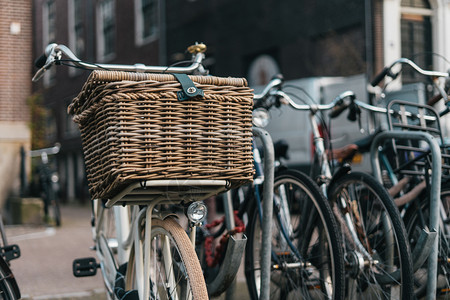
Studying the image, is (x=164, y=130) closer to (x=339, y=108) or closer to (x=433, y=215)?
(x=433, y=215)

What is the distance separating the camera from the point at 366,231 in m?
3.54

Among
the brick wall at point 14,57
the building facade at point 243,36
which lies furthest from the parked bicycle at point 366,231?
the building facade at point 243,36

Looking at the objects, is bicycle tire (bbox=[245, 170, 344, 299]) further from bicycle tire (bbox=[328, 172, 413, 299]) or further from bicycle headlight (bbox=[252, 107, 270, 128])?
bicycle headlight (bbox=[252, 107, 270, 128])

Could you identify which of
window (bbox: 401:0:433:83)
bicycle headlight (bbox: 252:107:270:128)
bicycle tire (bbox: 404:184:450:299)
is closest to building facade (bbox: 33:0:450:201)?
window (bbox: 401:0:433:83)

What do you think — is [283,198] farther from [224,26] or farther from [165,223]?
[224,26]

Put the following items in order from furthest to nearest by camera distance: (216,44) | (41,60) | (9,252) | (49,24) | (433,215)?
(49,24)
(216,44)
(9,252)
(433,215)
(41,60)

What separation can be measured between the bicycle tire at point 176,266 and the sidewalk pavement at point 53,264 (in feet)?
2.70

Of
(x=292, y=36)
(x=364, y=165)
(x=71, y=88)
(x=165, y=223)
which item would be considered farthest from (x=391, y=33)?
(x=71, y=88)

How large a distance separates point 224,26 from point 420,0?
19.0ft

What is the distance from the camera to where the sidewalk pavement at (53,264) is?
4.82 metres

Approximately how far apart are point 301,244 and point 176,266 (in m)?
1.07

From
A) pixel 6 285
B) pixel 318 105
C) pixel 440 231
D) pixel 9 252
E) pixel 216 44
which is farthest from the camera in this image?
pixel 216 44

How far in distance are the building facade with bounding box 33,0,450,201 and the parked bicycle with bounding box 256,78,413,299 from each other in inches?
386

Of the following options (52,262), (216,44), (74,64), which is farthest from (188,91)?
(216,44)
